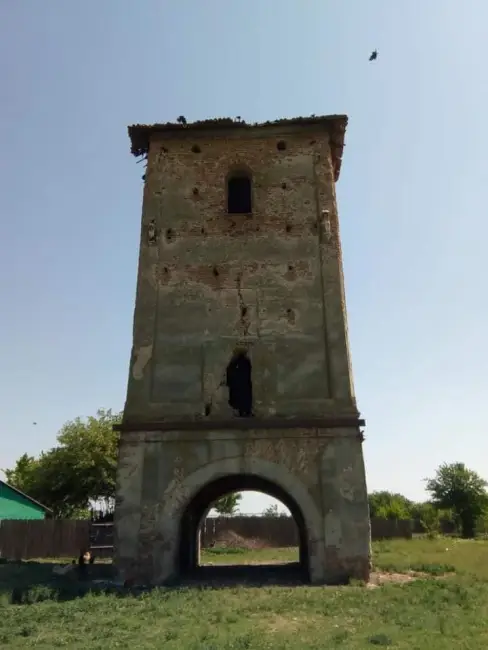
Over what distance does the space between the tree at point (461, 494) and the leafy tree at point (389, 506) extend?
318 cm

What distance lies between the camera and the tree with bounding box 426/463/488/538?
140 feet

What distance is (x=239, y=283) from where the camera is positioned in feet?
50.3

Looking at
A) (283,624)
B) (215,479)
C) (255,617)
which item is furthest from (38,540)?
(283,624)

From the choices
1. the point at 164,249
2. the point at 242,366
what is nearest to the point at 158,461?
the point at 242,366

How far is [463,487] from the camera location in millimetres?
44156

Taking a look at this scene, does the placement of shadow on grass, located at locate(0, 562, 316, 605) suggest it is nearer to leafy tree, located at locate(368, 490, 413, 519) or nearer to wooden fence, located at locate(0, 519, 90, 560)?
wooden fence, located at locate(0, 519, 90, 560)

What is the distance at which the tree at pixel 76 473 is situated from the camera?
32.5 m

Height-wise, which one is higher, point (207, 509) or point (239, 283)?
point (239, 283)

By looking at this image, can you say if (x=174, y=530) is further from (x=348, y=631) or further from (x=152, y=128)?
(x=152, y=128)

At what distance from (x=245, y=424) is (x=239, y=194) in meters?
7.44

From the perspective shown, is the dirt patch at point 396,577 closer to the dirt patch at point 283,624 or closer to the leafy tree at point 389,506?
the dirt patch at point 283,624

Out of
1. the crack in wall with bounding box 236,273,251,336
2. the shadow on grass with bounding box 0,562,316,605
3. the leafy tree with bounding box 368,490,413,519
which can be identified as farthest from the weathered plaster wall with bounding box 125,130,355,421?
the leafy tree with bounding box 368,490,413,519

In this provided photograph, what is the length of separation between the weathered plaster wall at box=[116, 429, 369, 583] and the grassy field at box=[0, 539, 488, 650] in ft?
4.03

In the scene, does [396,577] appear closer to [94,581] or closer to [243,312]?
[94,581]
